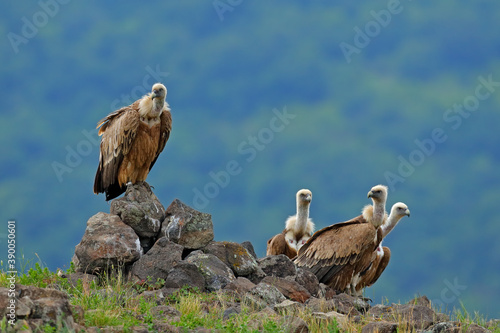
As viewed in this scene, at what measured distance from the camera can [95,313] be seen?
8.15m

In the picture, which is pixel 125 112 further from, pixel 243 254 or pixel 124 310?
pixel 124 310

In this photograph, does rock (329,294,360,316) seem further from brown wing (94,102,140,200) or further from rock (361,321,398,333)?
brown wing (94,102,140,200)

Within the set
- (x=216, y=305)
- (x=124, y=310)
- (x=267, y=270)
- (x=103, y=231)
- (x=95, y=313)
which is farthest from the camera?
(x=267, y=270)

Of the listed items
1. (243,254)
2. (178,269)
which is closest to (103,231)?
(178,269)

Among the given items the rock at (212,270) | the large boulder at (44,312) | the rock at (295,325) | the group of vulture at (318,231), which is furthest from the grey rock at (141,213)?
the large boulder at (44,312)

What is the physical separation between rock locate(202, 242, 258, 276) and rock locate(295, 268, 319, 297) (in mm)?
834

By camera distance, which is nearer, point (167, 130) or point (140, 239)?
point (140, 239)

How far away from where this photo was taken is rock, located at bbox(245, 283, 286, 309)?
10.3 m

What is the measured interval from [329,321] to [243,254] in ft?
12.0

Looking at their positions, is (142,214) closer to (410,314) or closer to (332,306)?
(332,306)

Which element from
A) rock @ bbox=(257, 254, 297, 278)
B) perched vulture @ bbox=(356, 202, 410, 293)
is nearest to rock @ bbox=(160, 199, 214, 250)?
rock @ bbox=(257, 254, 297, 278)

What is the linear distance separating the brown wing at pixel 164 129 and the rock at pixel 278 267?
3442 mm

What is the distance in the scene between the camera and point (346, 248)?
A: 1400cm

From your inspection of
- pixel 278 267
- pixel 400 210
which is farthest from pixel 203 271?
pixel 400 210
